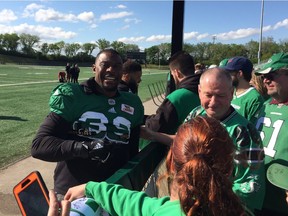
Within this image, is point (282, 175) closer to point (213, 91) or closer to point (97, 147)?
point (213, 91)

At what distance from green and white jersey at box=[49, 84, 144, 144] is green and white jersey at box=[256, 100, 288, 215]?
3.66ft

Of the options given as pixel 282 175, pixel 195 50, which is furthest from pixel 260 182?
pixel 195 50

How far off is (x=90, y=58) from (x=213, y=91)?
12040 centimetres

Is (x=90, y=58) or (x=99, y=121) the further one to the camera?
(x=90, y=58)

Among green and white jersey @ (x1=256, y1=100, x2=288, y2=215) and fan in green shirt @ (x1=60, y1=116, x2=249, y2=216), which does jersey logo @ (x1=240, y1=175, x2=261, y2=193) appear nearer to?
green and white jersey @ (x1=256, y1=100, x2=288, y2=215)

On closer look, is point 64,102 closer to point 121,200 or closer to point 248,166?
point 121,200

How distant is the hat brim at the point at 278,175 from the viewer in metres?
2.47

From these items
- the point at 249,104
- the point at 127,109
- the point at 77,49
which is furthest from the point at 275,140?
the point at 77,49

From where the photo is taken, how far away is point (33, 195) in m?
1.66

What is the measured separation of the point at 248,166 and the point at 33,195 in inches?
51.0

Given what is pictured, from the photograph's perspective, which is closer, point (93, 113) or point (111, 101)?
point (93, 113)

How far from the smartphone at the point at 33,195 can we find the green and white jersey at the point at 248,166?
44.9 inches

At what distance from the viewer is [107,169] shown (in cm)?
269

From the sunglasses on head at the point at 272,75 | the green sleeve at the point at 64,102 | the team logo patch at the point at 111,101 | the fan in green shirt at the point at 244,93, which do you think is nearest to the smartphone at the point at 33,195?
the green sleeve at the point at 64,102
